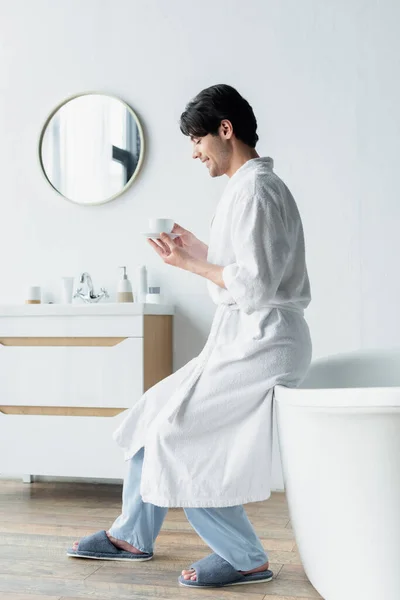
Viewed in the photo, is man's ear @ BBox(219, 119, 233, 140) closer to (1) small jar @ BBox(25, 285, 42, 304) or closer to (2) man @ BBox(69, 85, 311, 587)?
(2) man @ BBox(69, 85, 311, 587)

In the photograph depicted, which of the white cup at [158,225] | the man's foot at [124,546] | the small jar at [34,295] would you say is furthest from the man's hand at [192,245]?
the small jar at [34,295]

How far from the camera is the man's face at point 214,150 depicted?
229 cm

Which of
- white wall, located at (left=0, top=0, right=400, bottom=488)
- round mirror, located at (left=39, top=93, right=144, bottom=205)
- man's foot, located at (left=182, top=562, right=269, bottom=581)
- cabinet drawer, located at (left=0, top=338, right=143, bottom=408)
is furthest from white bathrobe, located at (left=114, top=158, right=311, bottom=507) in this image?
round mirror, located at (left=39, top=93, right=144, bottom=205)

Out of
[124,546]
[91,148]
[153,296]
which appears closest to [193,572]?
[124,546]

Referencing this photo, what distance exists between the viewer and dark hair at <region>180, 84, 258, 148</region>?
7.38 ft

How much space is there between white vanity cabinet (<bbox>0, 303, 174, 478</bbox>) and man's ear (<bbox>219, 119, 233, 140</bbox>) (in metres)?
1.15

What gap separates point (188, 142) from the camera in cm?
369

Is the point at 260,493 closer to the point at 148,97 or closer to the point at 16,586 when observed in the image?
the point at 16,586

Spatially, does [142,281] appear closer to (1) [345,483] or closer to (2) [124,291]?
(2) [124,291]

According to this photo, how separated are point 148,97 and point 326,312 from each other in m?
1.27

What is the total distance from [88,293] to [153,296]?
0.31 metres

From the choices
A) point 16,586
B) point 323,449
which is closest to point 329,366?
point 323,449

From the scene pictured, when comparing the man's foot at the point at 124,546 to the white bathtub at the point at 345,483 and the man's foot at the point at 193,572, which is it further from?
the white bathtub at the point at 345,483

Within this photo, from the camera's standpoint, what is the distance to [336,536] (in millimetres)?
1909
